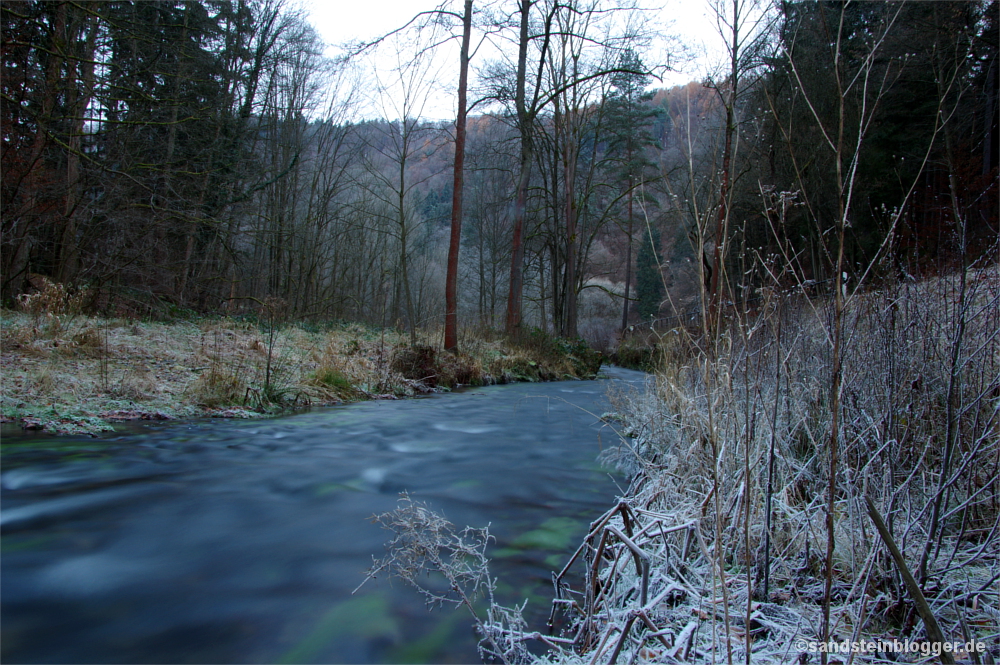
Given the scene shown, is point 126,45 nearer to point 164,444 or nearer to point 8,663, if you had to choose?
point 164,444

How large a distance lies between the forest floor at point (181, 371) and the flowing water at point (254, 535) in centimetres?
63

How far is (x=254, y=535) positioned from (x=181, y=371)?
5.06m

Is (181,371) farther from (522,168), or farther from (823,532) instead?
(522,168)

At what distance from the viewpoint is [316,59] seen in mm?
16906

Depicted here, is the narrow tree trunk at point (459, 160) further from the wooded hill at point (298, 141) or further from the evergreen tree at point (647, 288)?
the evergreen tree at point (647, 288)

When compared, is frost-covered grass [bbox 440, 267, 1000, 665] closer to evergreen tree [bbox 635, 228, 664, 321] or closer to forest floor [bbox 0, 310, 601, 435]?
forest floor [bbox 0, 310, 601, 435]

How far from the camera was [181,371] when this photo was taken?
7070mm

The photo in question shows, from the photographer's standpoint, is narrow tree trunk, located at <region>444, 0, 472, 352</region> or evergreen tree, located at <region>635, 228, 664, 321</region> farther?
evergreen tree, located at <region>635, 228, 664, 321</region>

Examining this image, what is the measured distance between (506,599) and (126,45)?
622 inches

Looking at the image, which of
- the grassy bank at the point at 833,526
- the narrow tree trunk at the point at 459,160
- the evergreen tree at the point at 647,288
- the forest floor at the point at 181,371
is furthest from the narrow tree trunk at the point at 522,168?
the evergreen tree at the point at 647,288

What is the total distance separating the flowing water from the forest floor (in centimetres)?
63

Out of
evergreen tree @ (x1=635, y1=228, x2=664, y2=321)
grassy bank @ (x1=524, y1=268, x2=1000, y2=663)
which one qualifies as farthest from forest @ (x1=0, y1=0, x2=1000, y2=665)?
evergreen tree @ (x1=635, y1=228, x2=664, y2=321)

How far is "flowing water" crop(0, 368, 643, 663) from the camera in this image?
204 centimetres

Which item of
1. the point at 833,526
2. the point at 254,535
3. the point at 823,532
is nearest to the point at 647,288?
the point at 823,532
